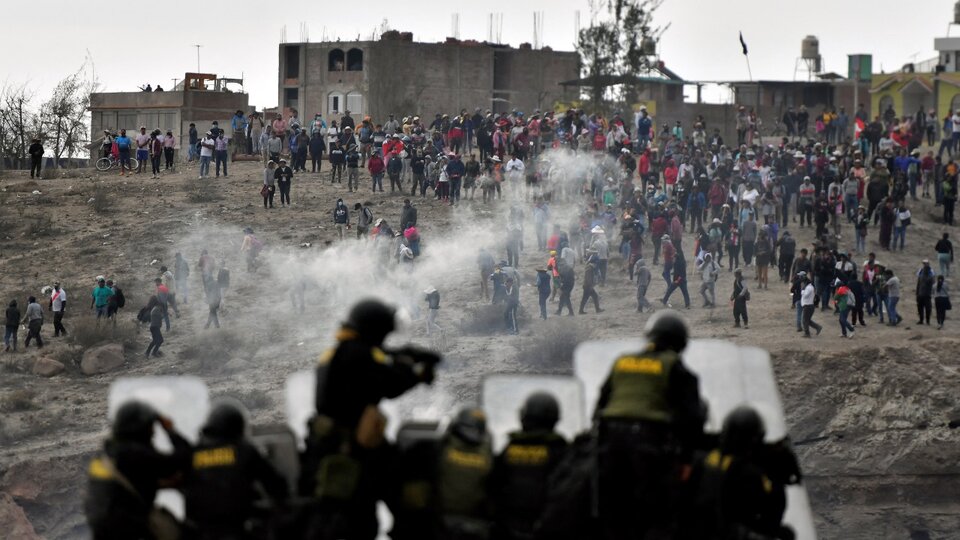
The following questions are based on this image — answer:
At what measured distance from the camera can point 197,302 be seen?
127ft

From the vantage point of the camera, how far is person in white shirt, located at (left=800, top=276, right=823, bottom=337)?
3180 centimetres

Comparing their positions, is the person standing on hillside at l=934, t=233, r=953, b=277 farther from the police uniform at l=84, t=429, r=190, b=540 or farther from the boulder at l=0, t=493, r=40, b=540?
the police uniform at l=84, t=429, r=190, b=540

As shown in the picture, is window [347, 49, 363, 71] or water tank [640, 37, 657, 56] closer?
water tank [640, 37, 657, 56]

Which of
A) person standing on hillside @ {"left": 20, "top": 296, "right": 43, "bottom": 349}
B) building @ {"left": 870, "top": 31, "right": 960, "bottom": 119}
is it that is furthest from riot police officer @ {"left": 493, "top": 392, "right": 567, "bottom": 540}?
building @ {"left": 870, "top": 31, "right": 960, "bottom": 119}

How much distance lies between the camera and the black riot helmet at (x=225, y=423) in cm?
768

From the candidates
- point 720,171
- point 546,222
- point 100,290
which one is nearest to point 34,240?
point 100,290

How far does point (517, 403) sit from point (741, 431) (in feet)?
3.66

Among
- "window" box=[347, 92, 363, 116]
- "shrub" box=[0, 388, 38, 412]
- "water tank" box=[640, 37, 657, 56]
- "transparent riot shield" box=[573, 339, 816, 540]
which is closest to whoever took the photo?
"transparent riot shield" box=[573, 339, 816, 540]

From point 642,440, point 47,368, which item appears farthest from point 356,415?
point 47,368

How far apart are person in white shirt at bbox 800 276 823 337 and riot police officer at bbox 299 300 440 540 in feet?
81.7

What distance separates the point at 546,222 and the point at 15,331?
12.2 m

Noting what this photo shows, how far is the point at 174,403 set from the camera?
27.1ft

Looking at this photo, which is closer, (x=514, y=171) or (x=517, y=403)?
(x=517, y=403)

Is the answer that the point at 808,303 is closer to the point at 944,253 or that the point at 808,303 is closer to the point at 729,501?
the point at 944,253
